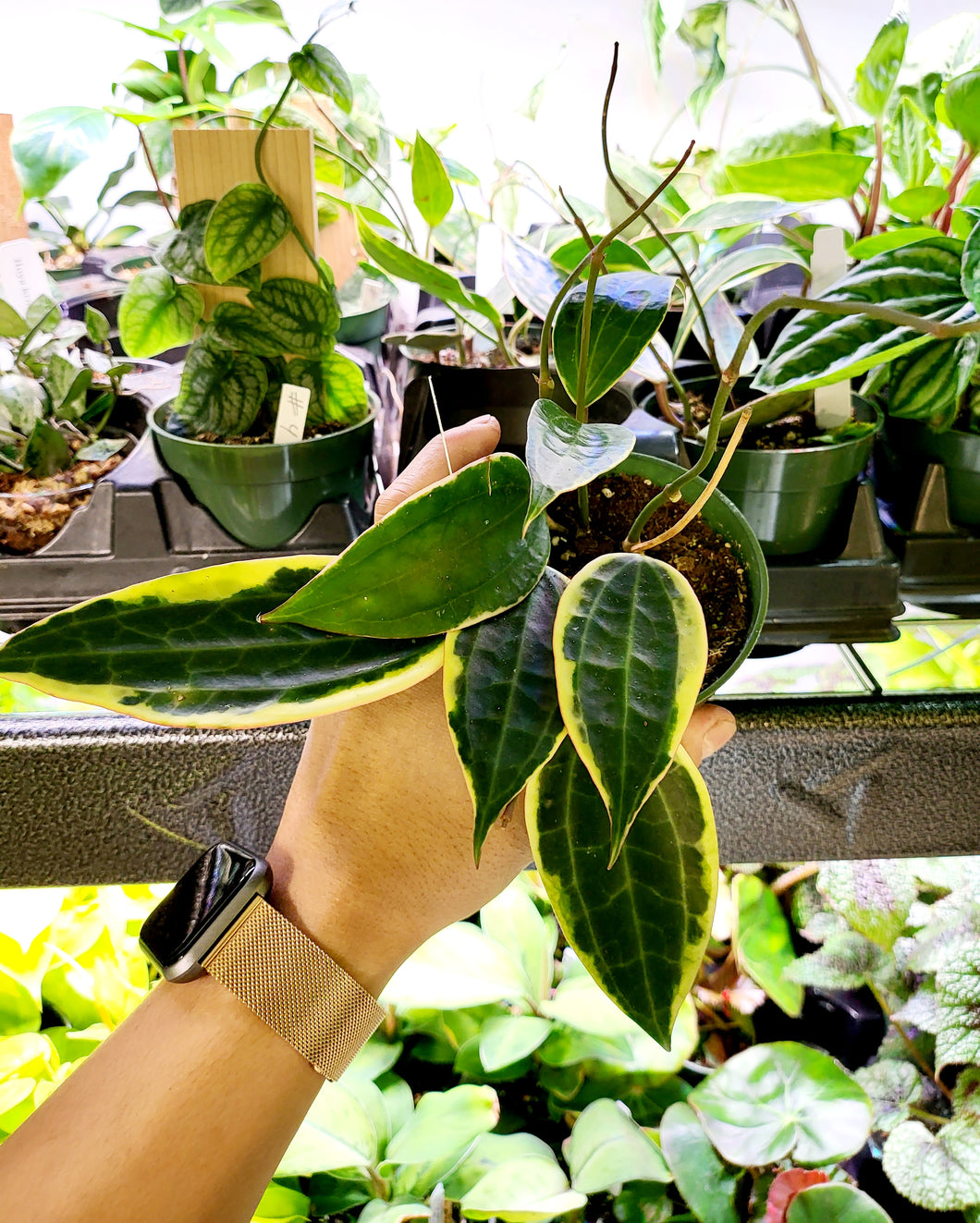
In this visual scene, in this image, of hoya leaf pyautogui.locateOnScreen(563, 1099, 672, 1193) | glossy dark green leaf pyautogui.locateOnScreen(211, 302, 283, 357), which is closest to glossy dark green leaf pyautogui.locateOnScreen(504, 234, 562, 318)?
glossy dark green leaf pyautogui.locateOnScreen(211, 302, 283, 357)

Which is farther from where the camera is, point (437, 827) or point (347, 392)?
point (347, 392)

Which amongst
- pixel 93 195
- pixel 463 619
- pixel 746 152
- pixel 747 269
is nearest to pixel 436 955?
pixel 463 619

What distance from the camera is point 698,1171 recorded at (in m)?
0.62

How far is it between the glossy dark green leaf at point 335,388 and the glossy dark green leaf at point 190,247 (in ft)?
0.31

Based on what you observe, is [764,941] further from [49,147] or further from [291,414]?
[49,147]

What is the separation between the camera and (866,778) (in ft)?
1.96

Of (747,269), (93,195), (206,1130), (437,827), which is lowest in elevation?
(206,1130)

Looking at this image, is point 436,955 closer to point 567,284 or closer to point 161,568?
point 161,568

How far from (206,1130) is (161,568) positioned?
1.36 ft

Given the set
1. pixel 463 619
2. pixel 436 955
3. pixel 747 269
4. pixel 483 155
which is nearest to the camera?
pixel 463 619

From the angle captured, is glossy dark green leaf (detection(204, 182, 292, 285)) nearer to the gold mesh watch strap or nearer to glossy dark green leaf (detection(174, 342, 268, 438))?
glossy dark green leaf (detection(174, 342, 268, 438))

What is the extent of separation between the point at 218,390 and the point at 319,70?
24 cm

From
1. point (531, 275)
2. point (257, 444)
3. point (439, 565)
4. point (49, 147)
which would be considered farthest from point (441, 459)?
point (49, 147)

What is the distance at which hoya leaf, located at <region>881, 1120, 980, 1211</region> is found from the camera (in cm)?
61
